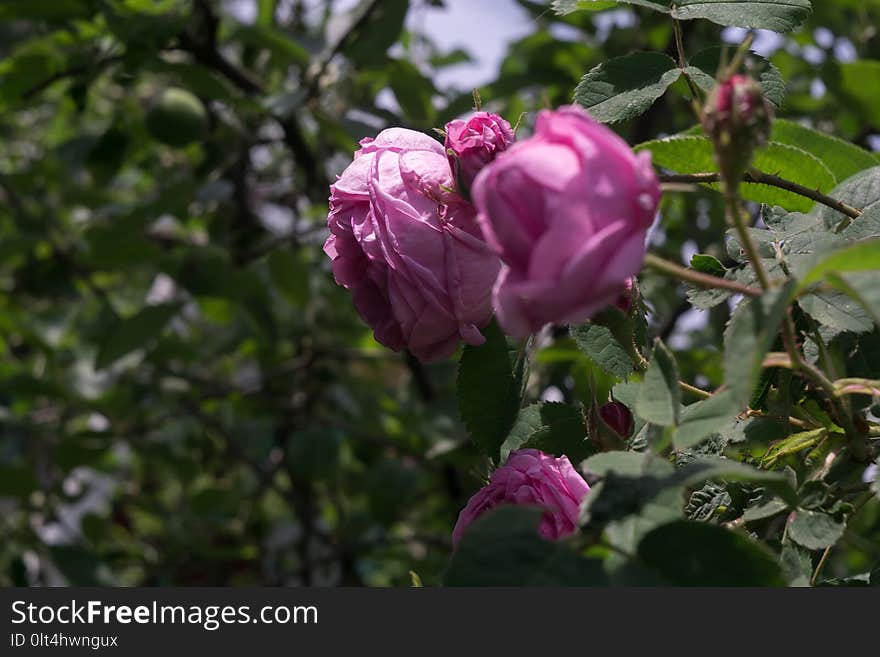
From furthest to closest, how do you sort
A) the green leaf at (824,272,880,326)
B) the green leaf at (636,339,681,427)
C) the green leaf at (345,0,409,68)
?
1. the green leaf at (345,0,409,68)
2. the green leaf at (636,339,681,427)
3. the green leaf at (824,272,880,326)

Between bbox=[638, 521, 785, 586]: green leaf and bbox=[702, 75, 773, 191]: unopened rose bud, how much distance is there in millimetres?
192

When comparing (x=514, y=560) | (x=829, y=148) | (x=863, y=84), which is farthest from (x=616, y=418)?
(x=863, y=84)

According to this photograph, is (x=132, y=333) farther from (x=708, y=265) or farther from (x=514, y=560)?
(x=514, y=560)

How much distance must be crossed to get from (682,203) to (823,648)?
1.39 metres

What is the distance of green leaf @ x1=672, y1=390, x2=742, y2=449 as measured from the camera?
1.76 feet

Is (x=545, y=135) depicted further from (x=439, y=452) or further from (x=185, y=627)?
A: (x=439, y=452)

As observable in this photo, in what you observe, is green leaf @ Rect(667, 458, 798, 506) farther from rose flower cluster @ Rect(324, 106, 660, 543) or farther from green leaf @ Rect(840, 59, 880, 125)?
green leaf @ Rect(840, 59, 880, 125)

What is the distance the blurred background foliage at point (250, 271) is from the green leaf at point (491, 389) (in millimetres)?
474

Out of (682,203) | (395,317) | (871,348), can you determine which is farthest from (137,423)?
(871,348)

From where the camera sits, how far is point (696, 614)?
0.51 m

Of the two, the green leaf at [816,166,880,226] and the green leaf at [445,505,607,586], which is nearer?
the green leaf at [445,505,607,586]

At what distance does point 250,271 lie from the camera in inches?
71.2

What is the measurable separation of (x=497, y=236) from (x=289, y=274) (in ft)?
4.62

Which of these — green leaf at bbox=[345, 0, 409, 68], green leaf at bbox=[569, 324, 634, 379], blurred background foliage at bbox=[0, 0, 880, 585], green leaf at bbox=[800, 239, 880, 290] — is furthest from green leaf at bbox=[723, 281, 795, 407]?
green leaf at bbox=[345, 0, 409, 68]
